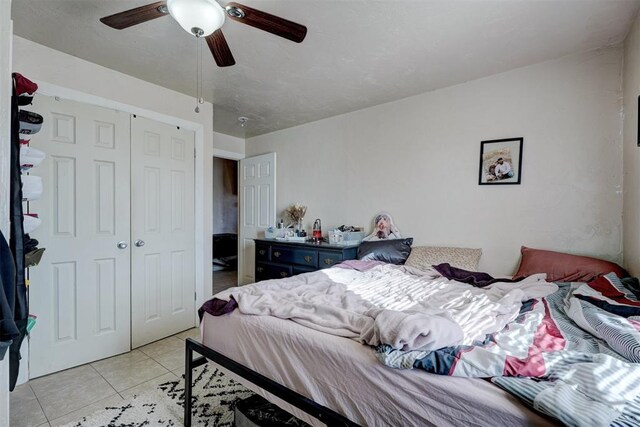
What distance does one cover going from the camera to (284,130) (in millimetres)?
4352

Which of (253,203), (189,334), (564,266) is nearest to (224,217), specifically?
(253,203)

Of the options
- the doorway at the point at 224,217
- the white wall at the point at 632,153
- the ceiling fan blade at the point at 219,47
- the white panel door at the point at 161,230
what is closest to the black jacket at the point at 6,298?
the ceiling fan blade at the point at 219,47

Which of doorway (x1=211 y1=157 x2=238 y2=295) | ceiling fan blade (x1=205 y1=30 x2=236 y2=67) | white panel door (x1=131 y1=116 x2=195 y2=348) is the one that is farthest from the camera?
doorway (x1=211 y1=157 x2=238 y2=295)

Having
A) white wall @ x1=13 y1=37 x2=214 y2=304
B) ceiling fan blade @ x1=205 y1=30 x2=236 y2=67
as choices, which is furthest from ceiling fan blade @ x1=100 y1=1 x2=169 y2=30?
white wall @ x1=13 y1=37 x2=214 y2=304

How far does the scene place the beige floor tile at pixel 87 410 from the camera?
1.74 meters

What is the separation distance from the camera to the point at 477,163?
8.98 ft

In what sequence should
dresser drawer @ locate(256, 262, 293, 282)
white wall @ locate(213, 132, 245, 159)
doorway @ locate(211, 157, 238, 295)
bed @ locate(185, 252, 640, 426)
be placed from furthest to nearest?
doorway @ locate(211, 157, 238, 295), white wall @ locate(213, 132, 245, 159), dresser drawer @ locate(256, 262, 293, 282), bed @ locate(185, 252, 640, 426)

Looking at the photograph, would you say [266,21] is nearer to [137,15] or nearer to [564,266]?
[137,15]

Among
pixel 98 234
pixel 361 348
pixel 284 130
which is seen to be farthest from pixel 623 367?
pixel 284 130

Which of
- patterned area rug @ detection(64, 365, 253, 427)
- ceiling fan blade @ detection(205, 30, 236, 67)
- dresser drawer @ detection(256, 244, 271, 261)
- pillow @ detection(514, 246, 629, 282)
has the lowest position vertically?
patterned area rug @ detection(64, 365, 253, 427)

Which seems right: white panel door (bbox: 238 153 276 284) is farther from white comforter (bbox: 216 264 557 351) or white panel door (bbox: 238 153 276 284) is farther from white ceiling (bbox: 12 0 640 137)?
white comforter (bbox: 216 264 557 351)

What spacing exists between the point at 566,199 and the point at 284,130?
11.1ft

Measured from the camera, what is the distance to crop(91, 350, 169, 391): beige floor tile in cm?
216

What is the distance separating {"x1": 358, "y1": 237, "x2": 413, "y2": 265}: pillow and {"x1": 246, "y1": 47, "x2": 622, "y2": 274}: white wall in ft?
0.70
